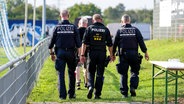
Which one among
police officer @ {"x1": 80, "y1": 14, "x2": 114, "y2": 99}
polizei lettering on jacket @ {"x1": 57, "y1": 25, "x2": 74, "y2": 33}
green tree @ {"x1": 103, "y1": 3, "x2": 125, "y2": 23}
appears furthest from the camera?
green tree @ {"x1": 103, "y1": 3, "x2": 125, "y2": 23}

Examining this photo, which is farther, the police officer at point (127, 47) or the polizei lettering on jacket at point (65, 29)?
the police officer at point (127, 47)

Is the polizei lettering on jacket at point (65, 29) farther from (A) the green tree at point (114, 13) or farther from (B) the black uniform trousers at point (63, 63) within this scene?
(A) the green tree at point (114, 13)

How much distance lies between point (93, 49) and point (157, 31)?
29.5 m

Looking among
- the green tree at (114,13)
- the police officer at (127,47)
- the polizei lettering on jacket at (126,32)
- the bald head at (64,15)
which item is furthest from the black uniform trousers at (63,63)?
the green tree at (114,13)

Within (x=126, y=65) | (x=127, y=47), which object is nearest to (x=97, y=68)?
(x=126, y=65)

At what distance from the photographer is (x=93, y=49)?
1184cm

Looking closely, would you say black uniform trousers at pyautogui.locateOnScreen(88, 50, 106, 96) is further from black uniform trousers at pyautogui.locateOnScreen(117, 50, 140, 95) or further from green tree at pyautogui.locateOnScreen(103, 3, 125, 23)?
green tree at pyautogui.locateOnScreen(103, 3, 125, 23)

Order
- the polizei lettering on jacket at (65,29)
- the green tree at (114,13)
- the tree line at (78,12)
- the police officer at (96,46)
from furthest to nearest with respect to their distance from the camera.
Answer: the green tree at (114,13)
the tree line at (78,12)
the police officer at (96,46)
the polizei lettering on jacket at (65,29)

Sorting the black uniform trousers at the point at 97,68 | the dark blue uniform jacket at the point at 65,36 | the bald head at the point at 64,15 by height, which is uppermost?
the bald head at the point at 64,15

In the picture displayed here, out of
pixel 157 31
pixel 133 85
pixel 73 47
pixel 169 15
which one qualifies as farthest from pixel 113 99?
pixel 157 31

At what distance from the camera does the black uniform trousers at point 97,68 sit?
11.8m

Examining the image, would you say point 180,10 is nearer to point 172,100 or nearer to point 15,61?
point 172,100

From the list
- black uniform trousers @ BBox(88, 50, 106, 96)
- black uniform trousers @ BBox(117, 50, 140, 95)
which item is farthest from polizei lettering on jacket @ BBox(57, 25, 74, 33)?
black uniform trousers @ BBox(117, 50, 140, 95)

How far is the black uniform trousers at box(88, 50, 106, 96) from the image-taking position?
11.8 metres
